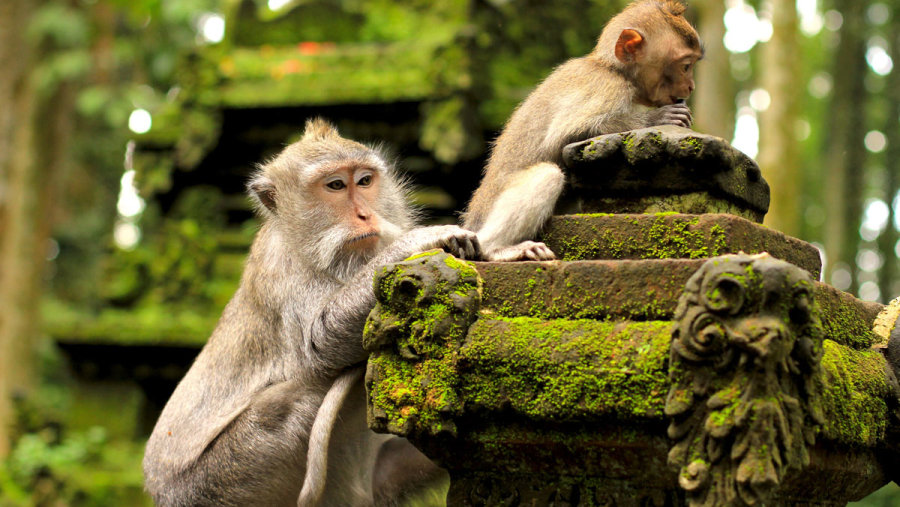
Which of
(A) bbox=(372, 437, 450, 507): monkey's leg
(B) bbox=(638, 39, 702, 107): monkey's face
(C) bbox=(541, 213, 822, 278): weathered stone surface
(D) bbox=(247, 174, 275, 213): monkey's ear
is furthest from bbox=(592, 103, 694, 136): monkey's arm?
(A) bbox=(372, 437, 450, 507): monkey's leg

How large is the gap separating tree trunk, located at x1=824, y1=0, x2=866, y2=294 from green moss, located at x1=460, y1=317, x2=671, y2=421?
19.5 m

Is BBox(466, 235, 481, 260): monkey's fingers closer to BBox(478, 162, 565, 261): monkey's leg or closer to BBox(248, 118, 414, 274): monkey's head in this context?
BBox(478, 162, 565, 261): monkey's leg

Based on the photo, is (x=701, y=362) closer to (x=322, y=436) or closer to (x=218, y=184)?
(x=322, y=436)

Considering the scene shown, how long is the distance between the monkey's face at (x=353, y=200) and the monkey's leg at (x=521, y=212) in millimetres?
511

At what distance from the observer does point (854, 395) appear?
2.81 meters

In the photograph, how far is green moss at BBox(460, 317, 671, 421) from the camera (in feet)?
8.35

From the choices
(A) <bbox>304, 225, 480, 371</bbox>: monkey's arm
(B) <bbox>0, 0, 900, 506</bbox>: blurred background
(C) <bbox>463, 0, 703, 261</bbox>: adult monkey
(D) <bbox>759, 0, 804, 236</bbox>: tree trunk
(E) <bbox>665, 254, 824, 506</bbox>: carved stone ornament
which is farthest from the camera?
(D) <bbox>759, 0, 804, 236</bbox>: tree trunk

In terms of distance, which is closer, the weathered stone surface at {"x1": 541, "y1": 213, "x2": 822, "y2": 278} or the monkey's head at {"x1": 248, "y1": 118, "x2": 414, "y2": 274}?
the weathered stone surface at {"x1": 541, "y1": 213, "x2": 822, "y2": 278}

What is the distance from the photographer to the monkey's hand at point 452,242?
10.6 ft

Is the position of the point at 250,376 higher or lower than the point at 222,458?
higher

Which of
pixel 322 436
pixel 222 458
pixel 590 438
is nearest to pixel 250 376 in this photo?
pixel 222 458

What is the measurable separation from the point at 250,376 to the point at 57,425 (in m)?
5.89

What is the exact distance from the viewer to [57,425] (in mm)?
8812

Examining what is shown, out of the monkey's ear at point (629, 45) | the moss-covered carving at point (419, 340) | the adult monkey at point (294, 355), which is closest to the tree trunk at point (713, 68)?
the monkey's ear at point (629, 45)
